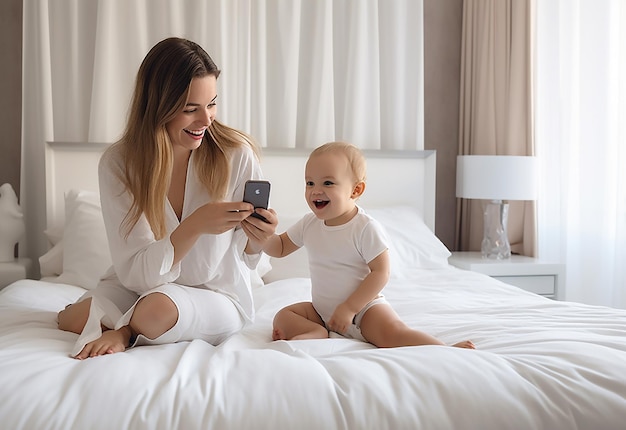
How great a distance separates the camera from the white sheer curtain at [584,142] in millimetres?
2932

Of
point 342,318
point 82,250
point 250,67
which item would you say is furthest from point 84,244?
point 342,318

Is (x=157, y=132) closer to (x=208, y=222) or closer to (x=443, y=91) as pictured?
(x=208, y=222)

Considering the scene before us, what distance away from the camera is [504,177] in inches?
124

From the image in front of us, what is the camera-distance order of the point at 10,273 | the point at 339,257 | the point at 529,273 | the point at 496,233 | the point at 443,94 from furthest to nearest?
the point at 443,94, the point at 496,233, the point at 529,273, the point at 10,273, the point at 339,257

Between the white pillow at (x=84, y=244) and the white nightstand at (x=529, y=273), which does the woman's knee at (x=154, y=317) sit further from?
the white nightstand at (x=529, y=273)

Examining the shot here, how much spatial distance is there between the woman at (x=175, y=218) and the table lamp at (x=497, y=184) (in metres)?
1.65

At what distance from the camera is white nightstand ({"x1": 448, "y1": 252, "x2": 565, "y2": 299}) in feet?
10.2

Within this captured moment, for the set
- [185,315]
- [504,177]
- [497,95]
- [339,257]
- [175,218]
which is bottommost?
[185,315]

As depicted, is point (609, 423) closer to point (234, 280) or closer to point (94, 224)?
point (234, 280)

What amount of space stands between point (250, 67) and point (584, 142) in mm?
1583

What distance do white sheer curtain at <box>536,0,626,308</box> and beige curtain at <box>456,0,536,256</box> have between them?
101 mm

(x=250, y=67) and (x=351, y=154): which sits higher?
(x=250, y=67)

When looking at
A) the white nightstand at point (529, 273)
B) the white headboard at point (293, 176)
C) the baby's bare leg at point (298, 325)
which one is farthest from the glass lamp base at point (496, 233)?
the baby's bare leg at point (298, 325)

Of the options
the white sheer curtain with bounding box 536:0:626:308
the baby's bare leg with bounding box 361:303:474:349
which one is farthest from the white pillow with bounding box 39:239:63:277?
the white sheer curtain with bounding box 536:0:626:308
